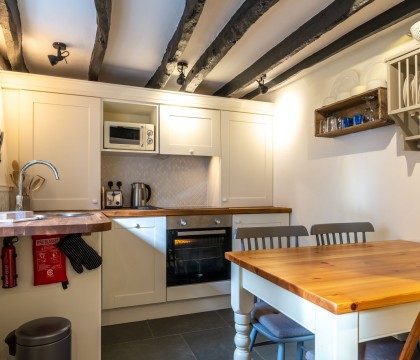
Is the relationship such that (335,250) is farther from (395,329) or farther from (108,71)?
(108,71)

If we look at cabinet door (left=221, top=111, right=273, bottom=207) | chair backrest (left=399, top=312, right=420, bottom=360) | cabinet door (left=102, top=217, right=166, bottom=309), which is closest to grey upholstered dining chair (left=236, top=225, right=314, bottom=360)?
chair backrest (left=399, top=312, right=420, bottom=360)

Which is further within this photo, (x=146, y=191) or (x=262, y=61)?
(x=146, y=191)

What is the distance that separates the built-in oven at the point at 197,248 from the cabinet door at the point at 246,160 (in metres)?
0.39

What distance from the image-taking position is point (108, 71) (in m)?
2.90

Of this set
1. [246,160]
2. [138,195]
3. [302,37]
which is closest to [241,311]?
[302,37]

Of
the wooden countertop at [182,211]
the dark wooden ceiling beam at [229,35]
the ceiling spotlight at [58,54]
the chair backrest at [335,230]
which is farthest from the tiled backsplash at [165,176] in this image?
the chair backrest at [335,230]

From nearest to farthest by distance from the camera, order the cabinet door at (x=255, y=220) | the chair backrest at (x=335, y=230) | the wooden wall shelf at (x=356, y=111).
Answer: the chair backrest at (x=335, y=230), the wooden wall shelf at (x=356, y=111), the cabinet door at (x=255, y=220)

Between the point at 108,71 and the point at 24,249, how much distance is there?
6.38 feet

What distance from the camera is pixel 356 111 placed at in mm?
2338

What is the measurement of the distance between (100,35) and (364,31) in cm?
178

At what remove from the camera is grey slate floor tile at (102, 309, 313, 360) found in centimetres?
206

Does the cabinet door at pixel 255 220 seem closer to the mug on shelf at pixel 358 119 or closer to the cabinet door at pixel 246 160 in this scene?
the cabinet door at pixel 246 160

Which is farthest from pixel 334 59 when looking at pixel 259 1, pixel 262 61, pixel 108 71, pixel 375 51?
pixel 108 71

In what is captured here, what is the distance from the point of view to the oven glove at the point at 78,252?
1547 mm
